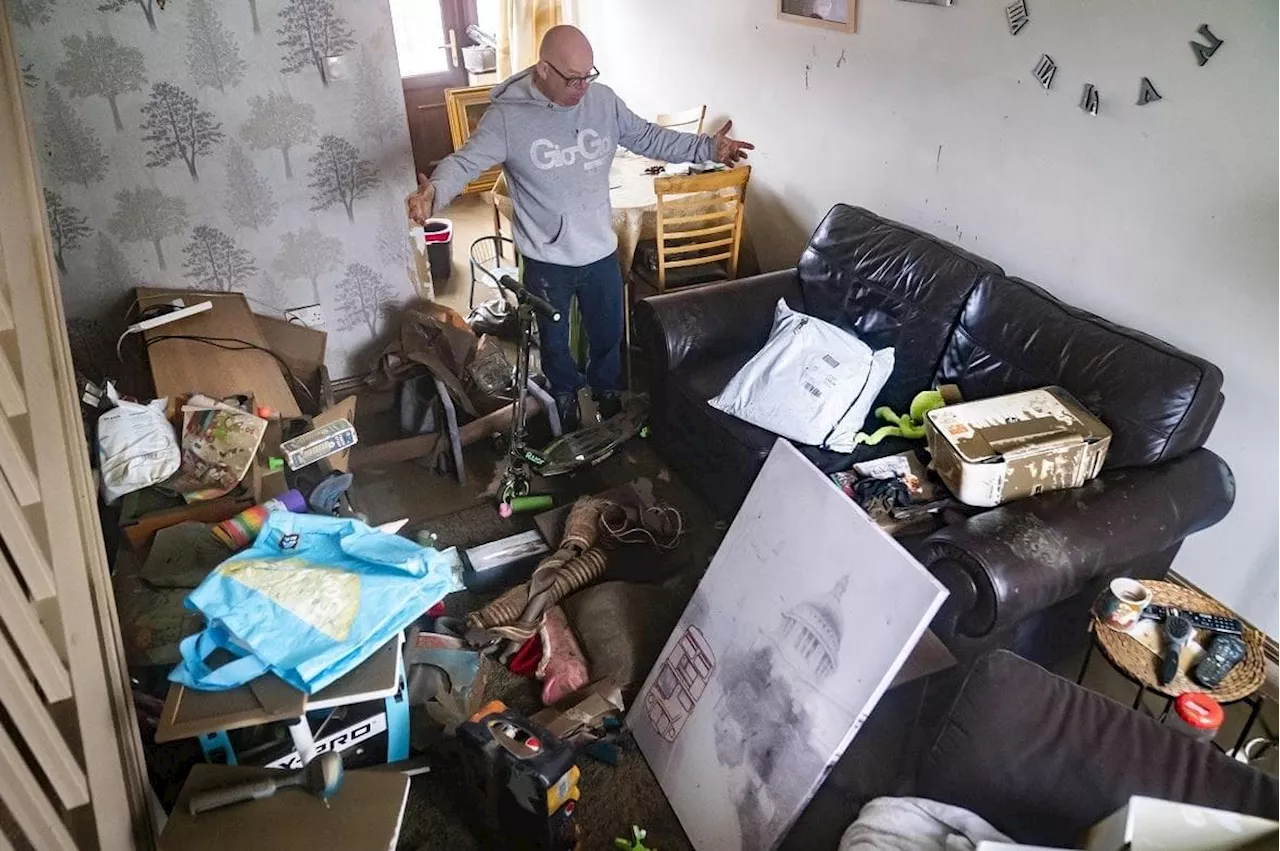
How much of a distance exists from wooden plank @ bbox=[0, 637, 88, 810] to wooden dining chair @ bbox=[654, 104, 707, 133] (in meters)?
3.84

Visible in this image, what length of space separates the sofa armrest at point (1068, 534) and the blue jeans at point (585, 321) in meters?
1.69

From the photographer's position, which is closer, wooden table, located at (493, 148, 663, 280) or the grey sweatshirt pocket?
the grey sweatshirt pocket

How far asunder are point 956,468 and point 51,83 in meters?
3.15

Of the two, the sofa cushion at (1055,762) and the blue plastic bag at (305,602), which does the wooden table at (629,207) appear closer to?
the blue plastic bag at (305,602)

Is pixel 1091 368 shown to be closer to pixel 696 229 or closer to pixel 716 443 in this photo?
pixel 716 443

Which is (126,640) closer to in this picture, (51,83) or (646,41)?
(51,83)

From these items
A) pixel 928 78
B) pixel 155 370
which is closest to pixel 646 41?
pixel 928 78

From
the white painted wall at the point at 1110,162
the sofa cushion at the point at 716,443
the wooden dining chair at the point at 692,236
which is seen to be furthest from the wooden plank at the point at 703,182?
the sofa cushion at the point at 716,443

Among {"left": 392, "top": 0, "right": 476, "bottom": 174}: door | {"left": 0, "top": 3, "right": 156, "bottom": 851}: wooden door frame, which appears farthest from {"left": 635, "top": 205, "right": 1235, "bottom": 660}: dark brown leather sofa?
{"left": 392, "top": 0, "right": 476, "bottom": 174}: door

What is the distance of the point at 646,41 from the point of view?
4.89 meters

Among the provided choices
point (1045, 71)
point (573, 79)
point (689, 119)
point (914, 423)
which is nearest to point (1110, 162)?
point (1045, 71)

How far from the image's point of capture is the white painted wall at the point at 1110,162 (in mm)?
2129

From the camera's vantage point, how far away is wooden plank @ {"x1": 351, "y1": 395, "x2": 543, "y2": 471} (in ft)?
10.5

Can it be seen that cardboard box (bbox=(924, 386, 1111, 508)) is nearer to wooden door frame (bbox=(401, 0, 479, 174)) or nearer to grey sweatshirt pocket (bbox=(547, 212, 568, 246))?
grey sweatshirt pocket (bbox=(547, 212, 568, 246))
